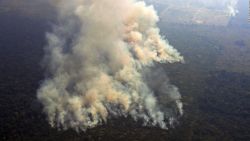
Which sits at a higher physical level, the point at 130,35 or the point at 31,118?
the point at 130,35

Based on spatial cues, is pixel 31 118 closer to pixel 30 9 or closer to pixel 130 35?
A: pixel 130 35

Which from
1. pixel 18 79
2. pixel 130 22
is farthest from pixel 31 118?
pixel 130 22

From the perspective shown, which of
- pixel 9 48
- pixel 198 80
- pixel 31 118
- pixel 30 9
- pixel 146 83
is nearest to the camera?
Result: pixel 31 118

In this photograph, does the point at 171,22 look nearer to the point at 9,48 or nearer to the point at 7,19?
the point at 7,19

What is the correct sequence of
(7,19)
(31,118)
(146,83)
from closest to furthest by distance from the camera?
(31,118), (146,83), (7,19)

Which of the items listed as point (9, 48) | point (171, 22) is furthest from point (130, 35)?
point (171, 22)

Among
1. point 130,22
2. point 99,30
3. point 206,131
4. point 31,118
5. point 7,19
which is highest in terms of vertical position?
point 7,19

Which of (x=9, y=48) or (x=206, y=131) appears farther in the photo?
(x=9, y=48)
